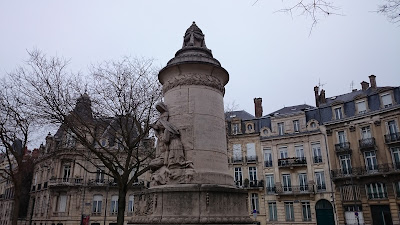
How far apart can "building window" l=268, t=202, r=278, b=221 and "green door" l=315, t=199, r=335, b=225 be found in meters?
4.29

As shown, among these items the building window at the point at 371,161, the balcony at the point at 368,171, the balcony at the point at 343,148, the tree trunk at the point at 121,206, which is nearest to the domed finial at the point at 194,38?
the tree trunk at the point at 121,206

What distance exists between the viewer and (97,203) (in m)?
36.6

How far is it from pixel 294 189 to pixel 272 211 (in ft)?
11.5

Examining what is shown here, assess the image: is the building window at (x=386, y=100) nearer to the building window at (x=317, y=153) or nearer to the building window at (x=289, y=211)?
the building window at (x=317, y=153)

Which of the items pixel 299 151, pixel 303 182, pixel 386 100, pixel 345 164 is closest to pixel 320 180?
pixel 303 182

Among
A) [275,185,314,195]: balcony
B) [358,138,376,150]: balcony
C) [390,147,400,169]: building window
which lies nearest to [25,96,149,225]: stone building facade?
[275,185,314,195]: balcony

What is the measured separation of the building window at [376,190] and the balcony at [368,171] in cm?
123

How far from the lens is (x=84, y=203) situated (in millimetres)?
36219

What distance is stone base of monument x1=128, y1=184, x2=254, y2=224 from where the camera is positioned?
7480 mm

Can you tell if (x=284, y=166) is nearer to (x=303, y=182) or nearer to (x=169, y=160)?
(x=303, y=182)

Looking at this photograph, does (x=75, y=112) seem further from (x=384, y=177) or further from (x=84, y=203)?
(x=384, y=177)

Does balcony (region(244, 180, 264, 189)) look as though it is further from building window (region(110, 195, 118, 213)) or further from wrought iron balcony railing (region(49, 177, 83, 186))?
wrought iron balcony railing (region(49, 177, 83, 186))

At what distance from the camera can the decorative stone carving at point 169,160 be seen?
8312mm

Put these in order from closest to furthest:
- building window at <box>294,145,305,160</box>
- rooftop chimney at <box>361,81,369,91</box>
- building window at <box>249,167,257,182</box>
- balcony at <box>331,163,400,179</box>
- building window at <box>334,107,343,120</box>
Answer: balcony at <box>331,163,400,179</box>
building window at <box>334,107,343,120</box>
building window at <box>294,145,305,160</box>
rooftop chimney at <box>361,81,369,91</box>
building window at <box>249,167,257,182</box>
